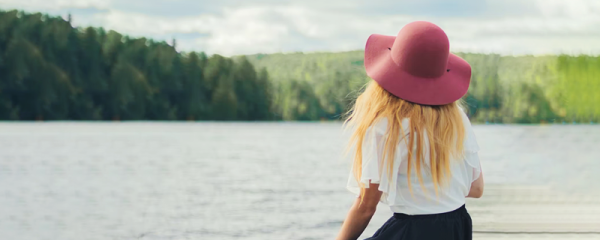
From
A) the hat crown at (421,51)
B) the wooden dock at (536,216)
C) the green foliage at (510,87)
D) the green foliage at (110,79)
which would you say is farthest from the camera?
the green foliage at (510,87)

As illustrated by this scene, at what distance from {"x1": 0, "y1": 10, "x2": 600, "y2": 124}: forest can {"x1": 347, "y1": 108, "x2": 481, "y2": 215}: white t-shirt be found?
57934 millimetres

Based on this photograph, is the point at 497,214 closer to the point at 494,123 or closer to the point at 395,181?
the point at 395,181

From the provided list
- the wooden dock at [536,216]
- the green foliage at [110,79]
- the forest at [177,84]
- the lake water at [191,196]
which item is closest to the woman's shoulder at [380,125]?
the lake water at [191,196]

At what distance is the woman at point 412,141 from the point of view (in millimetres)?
2111

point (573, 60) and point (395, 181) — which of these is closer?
point (395, 181)

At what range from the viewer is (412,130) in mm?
2125

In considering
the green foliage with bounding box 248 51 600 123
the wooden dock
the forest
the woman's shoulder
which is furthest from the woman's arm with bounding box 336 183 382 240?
the green foliage with bounding box 248 51 600 123

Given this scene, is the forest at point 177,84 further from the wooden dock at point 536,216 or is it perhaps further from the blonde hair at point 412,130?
the blonde hair at point 412,130

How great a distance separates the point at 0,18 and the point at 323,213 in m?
73.7

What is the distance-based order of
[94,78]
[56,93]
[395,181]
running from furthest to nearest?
[94,78] < [56,93] < [395,181]

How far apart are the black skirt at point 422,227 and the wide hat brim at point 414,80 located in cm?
35

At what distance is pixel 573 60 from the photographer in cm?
12094

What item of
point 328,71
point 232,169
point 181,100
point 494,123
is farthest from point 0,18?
point 494,123

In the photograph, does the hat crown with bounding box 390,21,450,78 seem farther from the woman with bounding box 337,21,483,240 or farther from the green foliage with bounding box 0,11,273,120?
the green foliage with bounding box 0,11,273,120
